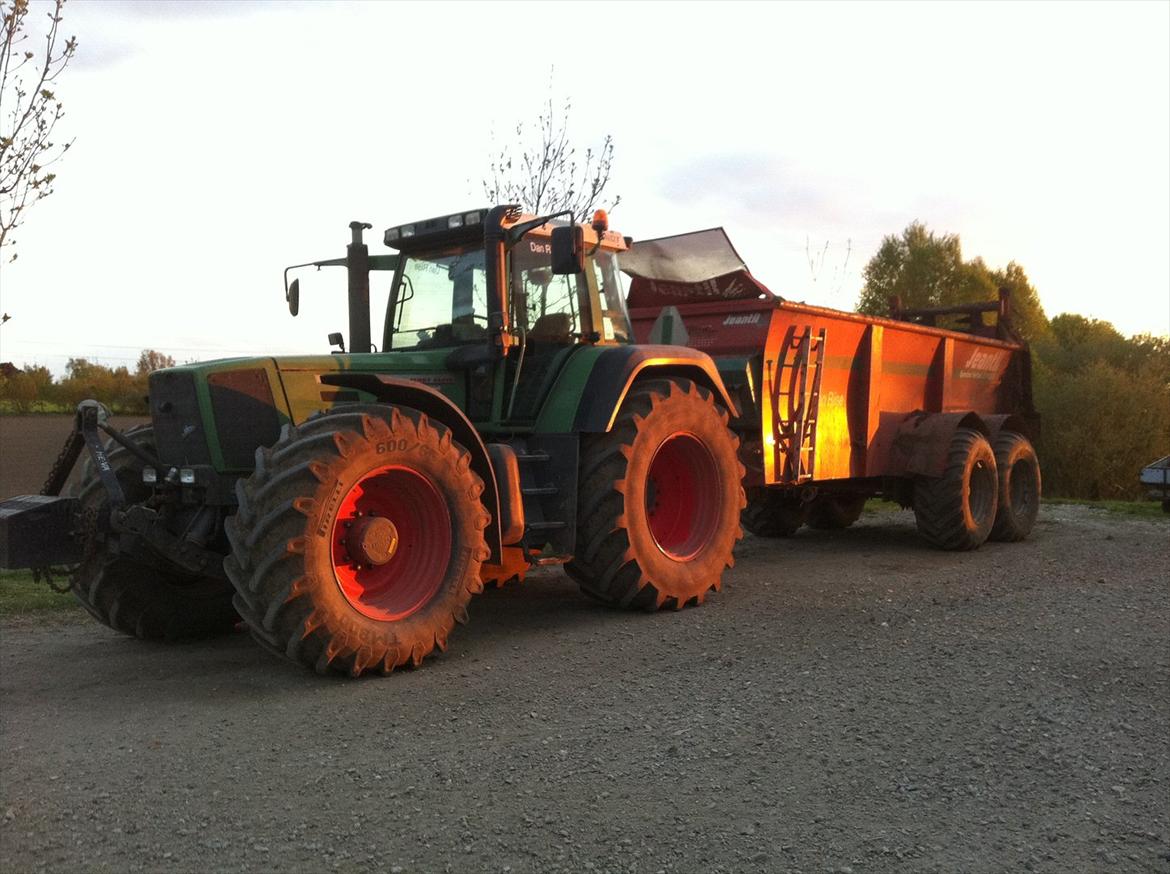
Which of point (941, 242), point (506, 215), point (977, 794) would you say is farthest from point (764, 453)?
point (941, 242)

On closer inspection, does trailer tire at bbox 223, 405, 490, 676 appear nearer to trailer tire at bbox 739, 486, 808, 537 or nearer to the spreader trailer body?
the spreader trailer body

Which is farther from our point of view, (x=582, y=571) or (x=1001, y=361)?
(x=1001, y=361)

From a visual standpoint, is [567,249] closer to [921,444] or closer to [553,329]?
[553,329]

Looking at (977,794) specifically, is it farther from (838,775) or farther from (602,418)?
(602,418)

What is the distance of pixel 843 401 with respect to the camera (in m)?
8.98

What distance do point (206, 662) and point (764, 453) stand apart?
172 inches

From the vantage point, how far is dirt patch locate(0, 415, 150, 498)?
470 inches

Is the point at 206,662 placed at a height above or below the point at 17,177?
below

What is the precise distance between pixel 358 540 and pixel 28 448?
13.0 m

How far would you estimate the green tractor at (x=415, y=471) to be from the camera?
192 inches

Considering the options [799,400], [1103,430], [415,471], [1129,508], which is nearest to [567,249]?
[415,471]

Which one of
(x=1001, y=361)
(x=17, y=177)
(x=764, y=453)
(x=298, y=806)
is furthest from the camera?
(x=1001, y=361)

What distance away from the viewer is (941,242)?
116 ft

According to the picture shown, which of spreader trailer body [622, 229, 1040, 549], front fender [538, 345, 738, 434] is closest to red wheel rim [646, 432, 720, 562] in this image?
front fender [538, 345, 738, 434]
